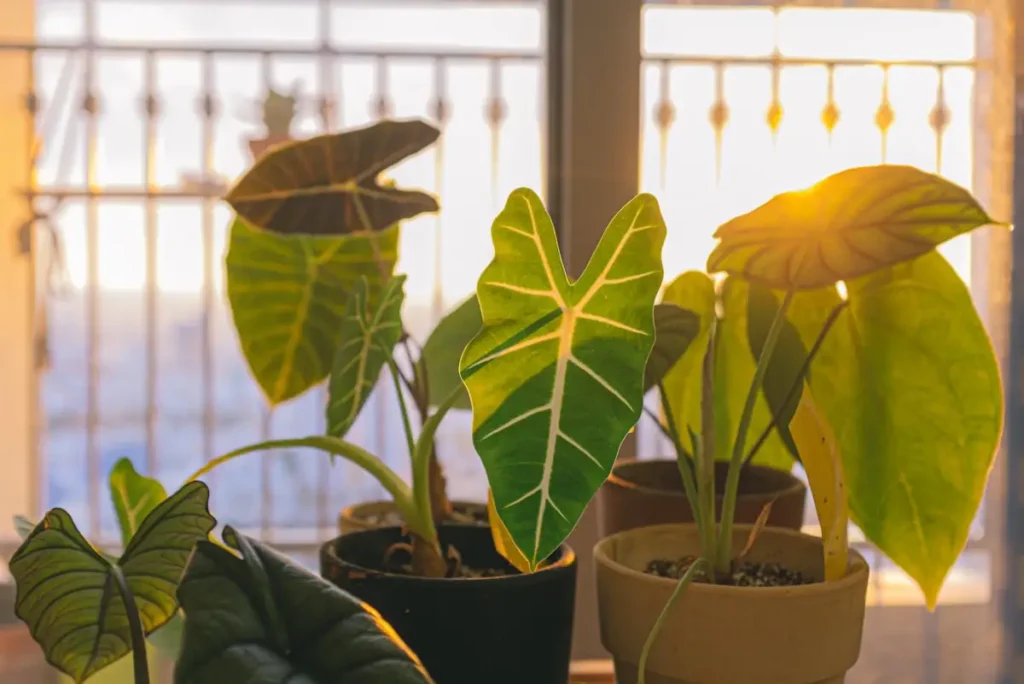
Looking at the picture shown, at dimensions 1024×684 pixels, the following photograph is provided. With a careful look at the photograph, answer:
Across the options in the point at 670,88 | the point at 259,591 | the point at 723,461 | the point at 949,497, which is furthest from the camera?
the point at 670,88

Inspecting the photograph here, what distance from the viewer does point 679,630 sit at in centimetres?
59

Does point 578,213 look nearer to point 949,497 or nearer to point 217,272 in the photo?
point 949,497

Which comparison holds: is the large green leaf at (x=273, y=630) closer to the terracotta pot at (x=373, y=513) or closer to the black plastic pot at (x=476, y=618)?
the black plastic pot at (x=476, y=618)

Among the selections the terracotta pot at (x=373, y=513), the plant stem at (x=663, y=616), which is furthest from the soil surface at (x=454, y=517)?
the plant stem at (x=663, y=616)

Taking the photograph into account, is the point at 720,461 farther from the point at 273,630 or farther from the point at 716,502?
the point at 273,630

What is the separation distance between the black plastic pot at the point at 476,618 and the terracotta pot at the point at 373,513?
279mm

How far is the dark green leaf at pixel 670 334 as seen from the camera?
0.67 metres

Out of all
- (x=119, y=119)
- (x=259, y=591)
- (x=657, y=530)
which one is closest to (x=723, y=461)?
(x=657, y=530)

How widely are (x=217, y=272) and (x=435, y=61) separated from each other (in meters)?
0.88

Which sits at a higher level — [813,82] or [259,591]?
[813,82]

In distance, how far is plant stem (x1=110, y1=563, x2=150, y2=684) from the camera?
1.38ft

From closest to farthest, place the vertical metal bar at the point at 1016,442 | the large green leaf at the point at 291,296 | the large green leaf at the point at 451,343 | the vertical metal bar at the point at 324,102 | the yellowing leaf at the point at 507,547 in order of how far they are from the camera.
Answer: the yellowing leaf at the point at 507,547 < the large green leaf at the point at 451,343 < the large green leaf at the point at 291,296 < the vertical metal bar at the point at 1016,442 < the vertical metal bar at the point at 324,102

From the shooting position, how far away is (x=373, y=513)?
0.98 metres

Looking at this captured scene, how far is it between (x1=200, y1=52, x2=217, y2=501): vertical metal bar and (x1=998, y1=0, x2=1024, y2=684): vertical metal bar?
6.63 feet
